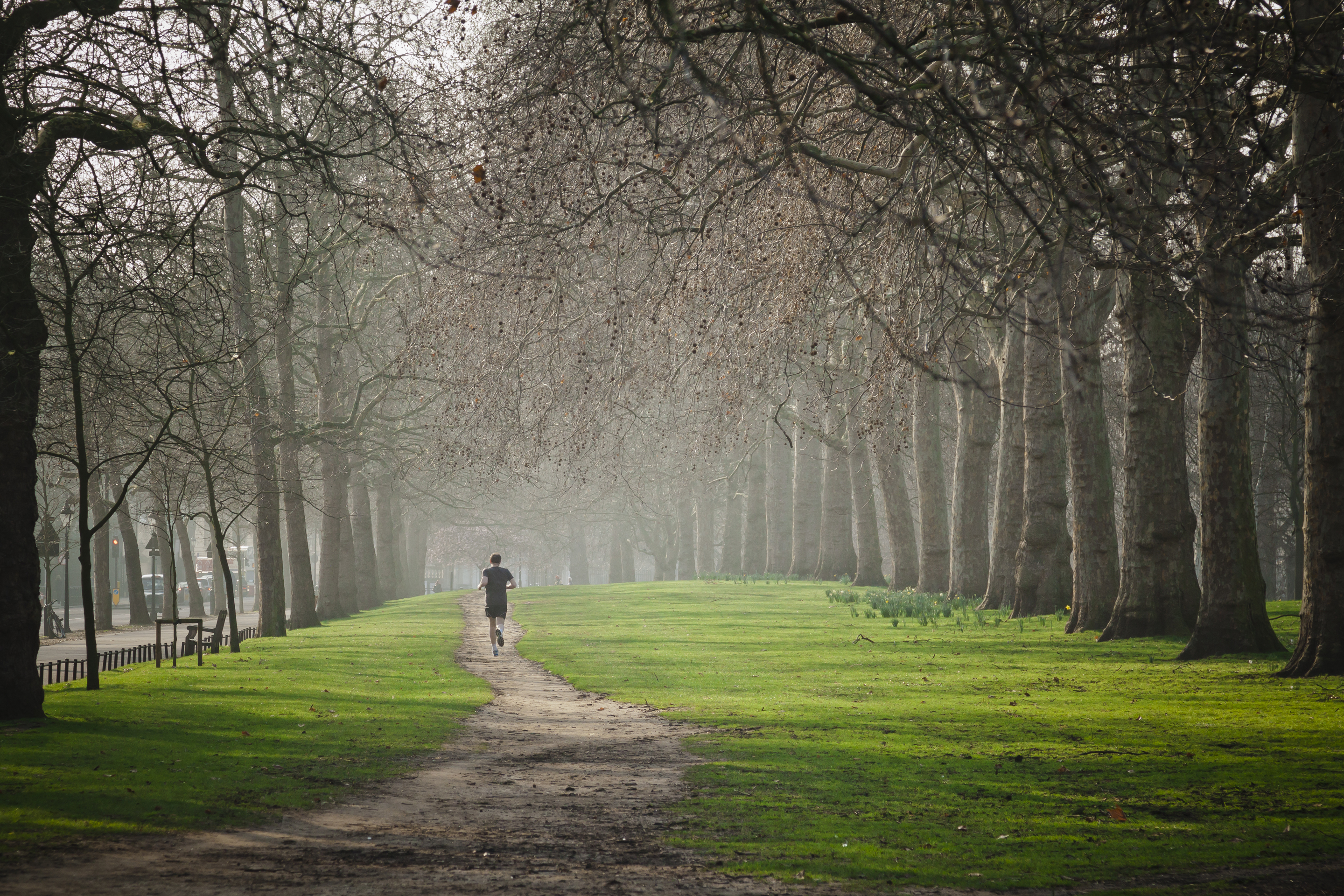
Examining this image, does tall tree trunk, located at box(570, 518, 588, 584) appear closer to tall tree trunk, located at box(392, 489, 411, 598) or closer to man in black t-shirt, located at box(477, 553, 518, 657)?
tall tree trunk, located at box(392, 489, 411, 598)

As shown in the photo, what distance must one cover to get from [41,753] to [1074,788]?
24.8 feet

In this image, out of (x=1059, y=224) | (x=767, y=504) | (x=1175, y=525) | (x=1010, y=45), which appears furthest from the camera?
(x=767, y=504)

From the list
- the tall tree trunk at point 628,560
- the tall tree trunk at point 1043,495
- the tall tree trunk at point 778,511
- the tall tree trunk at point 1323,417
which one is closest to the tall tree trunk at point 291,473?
the tall tree trunk at point 1043,495

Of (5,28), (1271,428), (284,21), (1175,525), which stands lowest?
(1175,525)

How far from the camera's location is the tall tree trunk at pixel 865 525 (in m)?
31.8

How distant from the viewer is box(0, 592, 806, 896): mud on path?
18.0 ft

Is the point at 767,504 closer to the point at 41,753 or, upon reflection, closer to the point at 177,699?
the point at 177,699

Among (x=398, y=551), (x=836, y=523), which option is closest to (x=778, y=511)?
(x=836, y=523)

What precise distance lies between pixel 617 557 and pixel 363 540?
1115 inches

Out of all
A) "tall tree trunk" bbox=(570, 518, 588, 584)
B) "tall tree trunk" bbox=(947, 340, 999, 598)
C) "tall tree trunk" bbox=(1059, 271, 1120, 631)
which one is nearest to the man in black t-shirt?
"tall tree trunk" bbox=(1059, 271, 1120, 631)

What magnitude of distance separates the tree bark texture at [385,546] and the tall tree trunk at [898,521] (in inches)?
679

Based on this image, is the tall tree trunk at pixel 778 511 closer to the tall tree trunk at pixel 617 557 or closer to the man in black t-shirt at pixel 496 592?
the tall tree trunk at pixel 617 557

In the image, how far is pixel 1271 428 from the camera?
29094 mm

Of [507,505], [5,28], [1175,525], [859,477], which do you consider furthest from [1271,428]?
[507,505]
